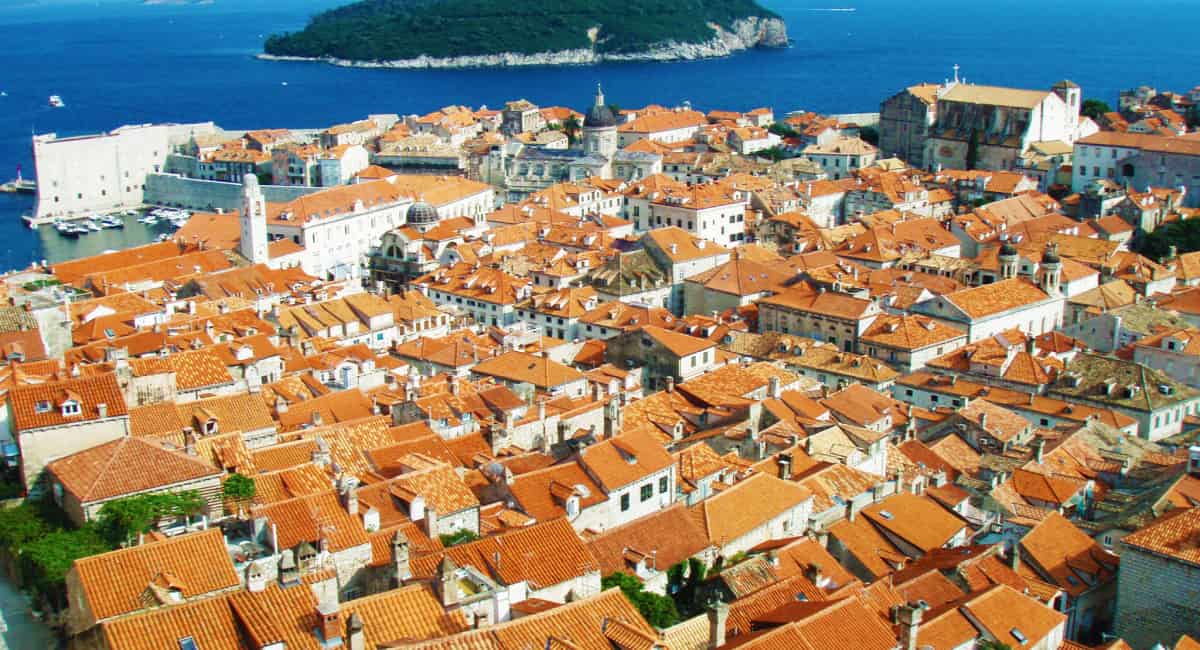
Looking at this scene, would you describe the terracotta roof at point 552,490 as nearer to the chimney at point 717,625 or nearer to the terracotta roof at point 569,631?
the chimney at point 717,625

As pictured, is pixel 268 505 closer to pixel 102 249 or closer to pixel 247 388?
pixel 247 388

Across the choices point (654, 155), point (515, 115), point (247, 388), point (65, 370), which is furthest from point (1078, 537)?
point (515, 115)

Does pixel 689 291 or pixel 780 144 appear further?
pixel 780 144

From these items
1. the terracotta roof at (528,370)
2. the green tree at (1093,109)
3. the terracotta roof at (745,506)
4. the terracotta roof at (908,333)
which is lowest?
the terracotta roof at (908,333)

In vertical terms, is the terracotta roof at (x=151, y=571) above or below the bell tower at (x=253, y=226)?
above

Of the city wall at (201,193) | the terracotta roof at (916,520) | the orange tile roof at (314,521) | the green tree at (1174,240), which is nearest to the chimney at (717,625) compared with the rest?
the orange tile roof at (314,521)

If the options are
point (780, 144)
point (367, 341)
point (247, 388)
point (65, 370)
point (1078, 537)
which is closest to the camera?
point (1078, 537)
